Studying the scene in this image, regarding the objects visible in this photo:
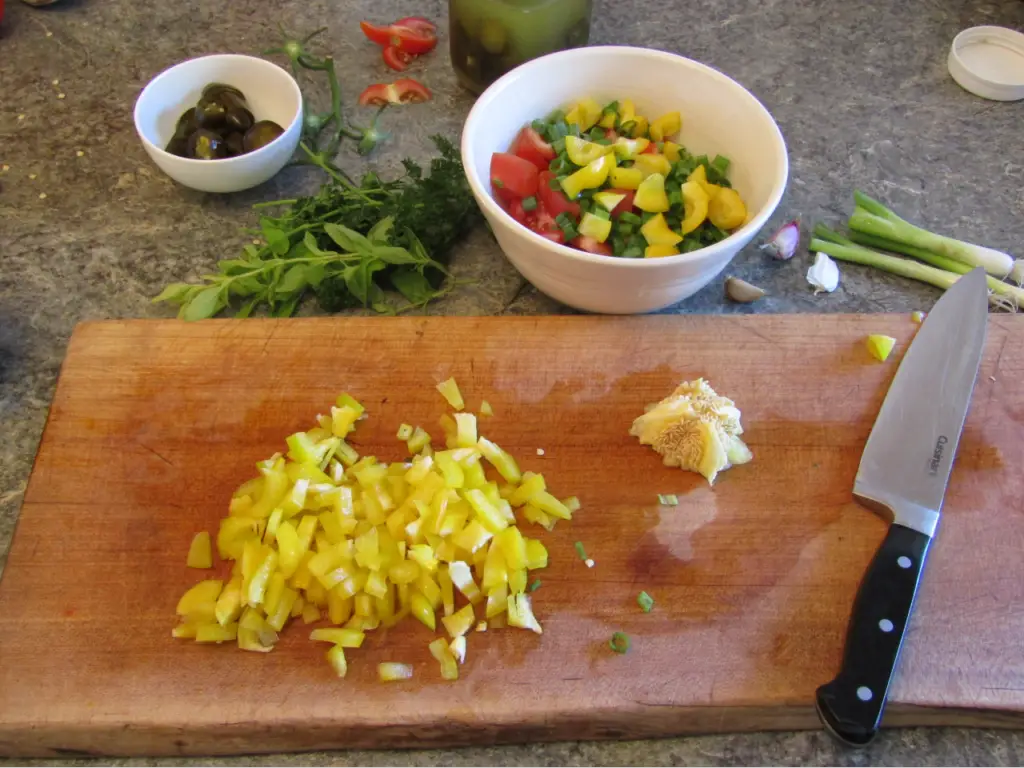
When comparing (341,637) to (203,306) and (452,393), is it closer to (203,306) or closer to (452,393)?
(452,393)

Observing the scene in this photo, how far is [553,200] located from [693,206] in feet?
0.78

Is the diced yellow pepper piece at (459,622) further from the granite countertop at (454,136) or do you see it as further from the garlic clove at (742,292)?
the garlic clove at (742,292)

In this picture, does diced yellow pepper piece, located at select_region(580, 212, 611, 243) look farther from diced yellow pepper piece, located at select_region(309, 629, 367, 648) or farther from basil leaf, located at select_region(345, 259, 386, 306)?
diced yellow pepper piece, located at select_region(309, 629, 367, 648)

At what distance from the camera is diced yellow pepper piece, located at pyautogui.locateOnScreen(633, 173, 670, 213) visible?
1.39 m

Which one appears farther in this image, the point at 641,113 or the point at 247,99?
the point at 247,99

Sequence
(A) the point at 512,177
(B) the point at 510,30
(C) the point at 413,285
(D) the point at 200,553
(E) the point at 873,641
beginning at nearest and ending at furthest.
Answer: (E) the point at 873,641
(D) the point at 200,553
(A) the point at 512,177
(C) the point at 413,285
(B) the point at 510,30

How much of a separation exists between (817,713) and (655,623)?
9.2 inches

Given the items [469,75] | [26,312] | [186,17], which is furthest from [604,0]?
[26,312]

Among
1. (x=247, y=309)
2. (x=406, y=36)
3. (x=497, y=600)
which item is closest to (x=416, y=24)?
(x=406, y=36)

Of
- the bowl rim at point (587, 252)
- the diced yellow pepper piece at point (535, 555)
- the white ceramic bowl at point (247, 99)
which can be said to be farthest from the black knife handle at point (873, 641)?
the white ceramic bowl at point (247, 99)

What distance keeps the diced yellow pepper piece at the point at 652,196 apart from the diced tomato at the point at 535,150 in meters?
0.18

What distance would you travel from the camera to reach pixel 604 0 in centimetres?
220

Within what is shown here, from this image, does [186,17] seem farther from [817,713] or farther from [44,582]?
[817,713]

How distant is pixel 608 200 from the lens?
1390 millimetres
